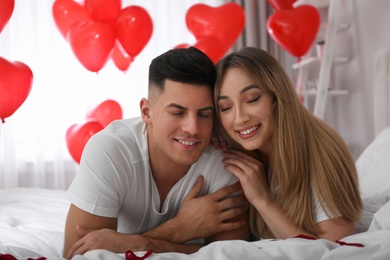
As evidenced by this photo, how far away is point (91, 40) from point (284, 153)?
53.0 inches

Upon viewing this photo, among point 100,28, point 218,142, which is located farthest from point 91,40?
point 218,142

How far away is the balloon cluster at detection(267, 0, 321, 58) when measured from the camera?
2.68 m

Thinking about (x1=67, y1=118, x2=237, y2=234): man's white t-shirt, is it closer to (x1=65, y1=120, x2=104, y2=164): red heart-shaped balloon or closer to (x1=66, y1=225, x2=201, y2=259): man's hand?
(x1=66, y1=225, x2=201, y2=259): man's hand

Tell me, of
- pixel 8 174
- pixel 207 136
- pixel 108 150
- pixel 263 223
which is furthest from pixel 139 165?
pixel 8 174

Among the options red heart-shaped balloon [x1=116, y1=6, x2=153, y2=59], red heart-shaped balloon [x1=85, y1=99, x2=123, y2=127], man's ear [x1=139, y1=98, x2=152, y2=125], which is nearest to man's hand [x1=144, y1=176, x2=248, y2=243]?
man's ear [x1=139, y1=98, x2=152, y2=125]

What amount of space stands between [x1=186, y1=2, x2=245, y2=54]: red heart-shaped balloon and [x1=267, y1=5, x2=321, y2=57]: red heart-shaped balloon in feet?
0.69

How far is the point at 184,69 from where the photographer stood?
1.45m

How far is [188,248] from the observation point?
141 centimetres

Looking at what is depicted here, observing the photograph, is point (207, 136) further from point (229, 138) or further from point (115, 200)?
point (115, 200)

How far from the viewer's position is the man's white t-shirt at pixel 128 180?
4.58 feet

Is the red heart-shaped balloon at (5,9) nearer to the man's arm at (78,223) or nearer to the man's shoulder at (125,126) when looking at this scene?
the man's shoulder at (125,126)

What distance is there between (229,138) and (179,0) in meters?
2.43

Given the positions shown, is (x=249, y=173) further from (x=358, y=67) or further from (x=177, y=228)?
(x=358, y=67)

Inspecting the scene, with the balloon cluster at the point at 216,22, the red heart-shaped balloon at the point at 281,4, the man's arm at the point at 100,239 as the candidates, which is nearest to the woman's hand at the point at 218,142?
the man's arm at the point at 100,239
